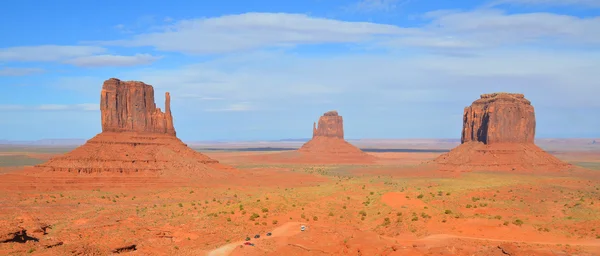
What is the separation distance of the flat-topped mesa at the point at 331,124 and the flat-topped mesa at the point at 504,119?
6499cm

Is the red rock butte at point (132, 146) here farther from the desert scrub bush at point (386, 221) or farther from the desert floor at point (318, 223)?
the desert scrub bush at point (386, 221)

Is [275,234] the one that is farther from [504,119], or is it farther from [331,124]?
[331,124]

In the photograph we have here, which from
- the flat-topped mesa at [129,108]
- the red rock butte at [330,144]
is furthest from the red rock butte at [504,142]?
the red rock butte at [330,144]

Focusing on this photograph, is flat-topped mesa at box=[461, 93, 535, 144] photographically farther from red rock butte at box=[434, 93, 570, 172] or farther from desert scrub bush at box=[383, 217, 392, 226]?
desert scrub bush at box=[383, 217, 392, 226]

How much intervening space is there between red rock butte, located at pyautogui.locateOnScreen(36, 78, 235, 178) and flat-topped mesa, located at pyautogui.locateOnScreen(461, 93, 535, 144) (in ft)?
152

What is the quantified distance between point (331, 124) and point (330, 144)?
597 cm

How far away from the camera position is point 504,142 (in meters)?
94.9

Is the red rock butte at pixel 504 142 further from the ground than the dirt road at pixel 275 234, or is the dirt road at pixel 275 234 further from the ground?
the red rock butte at pixel 504 142

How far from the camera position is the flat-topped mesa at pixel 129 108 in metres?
78.1

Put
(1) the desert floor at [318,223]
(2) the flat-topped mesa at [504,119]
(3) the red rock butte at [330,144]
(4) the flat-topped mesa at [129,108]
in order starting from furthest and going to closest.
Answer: (3) the red rock butte at [330,144] < (2) the flat-topped mesa at [504,119] < (4) the flat-topped mesa at [129,108] < (1) the desert floor at [318,223]

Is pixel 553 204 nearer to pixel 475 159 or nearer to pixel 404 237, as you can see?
pixel 404 237

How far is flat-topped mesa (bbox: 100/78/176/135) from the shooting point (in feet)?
256

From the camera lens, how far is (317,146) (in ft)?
532

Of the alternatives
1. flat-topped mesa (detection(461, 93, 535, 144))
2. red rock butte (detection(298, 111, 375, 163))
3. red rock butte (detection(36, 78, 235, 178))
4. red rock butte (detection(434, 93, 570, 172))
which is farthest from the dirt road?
red rock butte (detection(298, 111, 375, 163))
